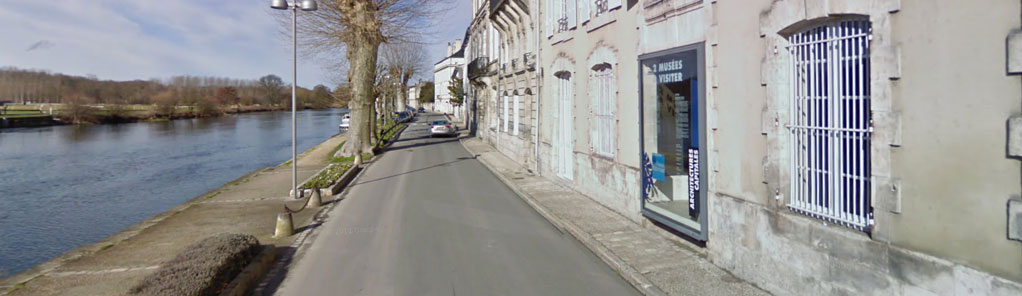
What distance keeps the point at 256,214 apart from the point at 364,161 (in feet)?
40.3

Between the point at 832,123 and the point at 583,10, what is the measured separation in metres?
8.79

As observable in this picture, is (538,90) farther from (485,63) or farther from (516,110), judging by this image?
(485,63)

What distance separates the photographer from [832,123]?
6.09 meters

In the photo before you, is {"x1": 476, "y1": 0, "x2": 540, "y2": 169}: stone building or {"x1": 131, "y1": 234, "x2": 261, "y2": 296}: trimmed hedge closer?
{"x1": 131, "y1": 234, "x2": 261, "y2": 296}: trimmed hedge

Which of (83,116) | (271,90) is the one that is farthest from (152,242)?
(271,90)

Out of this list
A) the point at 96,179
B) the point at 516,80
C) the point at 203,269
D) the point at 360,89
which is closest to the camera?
the point at 203,269

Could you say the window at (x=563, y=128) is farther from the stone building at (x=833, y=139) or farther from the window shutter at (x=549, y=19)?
the stone building at (x=833, y=139)

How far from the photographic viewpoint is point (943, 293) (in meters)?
4.73

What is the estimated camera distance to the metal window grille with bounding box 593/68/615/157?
12781 mm

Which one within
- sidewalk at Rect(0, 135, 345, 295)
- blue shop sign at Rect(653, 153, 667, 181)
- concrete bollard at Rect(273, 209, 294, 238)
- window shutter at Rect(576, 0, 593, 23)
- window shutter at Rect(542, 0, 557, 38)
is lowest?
sidewalk at Rect(0, 135, 345, 295)

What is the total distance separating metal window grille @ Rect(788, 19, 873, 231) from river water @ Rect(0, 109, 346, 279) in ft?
45.4

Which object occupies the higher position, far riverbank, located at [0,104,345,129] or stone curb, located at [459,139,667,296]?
far riverbank, located at [0,104,345,129]

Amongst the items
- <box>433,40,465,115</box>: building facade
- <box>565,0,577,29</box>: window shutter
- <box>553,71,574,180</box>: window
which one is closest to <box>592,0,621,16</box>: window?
<box>565,0,577,29</box>: window shutter

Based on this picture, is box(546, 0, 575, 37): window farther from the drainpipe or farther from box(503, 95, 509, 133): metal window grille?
box(503, 95, 509, 133): metal window grille
